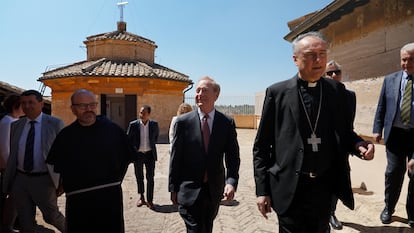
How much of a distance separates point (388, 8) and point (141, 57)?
671 inches

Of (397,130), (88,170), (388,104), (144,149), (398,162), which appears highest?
(388,104)

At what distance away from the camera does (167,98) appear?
17.8m

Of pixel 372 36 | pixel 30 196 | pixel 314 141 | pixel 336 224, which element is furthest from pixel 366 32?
pixel 30 196

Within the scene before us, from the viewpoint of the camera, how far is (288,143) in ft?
7.29

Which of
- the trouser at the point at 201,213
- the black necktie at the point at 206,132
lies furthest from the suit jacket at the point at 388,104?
the trouser at the point at 201,213

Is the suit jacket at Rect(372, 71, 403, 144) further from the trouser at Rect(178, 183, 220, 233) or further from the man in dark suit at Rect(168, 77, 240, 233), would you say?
the trouser at Rect(178, 183, 220, 233)

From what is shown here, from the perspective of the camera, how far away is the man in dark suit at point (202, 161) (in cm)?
293

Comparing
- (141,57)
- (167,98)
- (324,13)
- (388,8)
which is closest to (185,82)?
(167,98)

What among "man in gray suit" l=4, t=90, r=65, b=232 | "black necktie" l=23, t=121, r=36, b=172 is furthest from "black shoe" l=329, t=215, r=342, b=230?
"black necktie" l=23, t=121, r=36, b=172

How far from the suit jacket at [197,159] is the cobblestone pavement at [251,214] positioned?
5.21 feet

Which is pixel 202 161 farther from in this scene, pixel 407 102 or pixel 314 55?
pixel 407 102

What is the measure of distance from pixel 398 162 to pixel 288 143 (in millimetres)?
2730

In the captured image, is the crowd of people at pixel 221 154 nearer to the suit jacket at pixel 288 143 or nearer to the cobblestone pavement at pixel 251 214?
the suit jacket at pixel 288 143

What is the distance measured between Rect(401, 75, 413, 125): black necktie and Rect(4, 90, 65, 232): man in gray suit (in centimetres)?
451
